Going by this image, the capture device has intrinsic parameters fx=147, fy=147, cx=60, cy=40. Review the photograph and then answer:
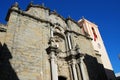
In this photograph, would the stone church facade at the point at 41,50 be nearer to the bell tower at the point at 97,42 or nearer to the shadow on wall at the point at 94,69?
the shadow on wall at the point at 94,69

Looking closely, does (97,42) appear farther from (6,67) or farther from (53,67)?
(6,67)

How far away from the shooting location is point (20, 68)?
30.1ft

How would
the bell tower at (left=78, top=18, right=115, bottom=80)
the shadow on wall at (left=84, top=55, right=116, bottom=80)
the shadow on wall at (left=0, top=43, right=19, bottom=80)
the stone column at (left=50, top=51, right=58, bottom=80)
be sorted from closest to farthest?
the shadow on wall at (left=0, top=43, right=19, bottom=80), the stone column at (left=50, top=51, right=58, bottom=80), the shadow on wall at (left=84, top=55, right=116, bottom=80), the bell tower at (left=78, top=18, right=115, bottom=80)

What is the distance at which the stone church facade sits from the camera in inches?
365

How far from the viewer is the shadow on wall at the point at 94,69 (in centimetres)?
1369

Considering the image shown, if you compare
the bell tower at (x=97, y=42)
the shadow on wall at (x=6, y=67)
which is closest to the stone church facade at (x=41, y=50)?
the shadow on wall at (x=6, y=67)

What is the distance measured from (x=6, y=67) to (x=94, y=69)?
8.79 m

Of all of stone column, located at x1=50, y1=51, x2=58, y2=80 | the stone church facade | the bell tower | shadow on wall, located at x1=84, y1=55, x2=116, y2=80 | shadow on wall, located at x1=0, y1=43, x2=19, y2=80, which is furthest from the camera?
the bell tower

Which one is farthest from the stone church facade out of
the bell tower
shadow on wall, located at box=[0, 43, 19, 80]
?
the bell tower

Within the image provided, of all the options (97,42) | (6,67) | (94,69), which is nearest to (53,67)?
(6,67)

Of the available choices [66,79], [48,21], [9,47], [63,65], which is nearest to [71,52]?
[63,65]

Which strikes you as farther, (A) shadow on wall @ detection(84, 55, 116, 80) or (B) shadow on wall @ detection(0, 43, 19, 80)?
(A) shadow on wall @ detection(84, 55, 116, 80)

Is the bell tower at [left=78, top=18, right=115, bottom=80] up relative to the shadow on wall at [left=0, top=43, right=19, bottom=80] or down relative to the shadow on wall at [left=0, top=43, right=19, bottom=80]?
up

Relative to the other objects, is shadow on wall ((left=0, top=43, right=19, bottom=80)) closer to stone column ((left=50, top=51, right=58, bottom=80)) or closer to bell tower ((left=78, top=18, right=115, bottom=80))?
stone column ((left=50, top=51, right=58, bottom=80))
